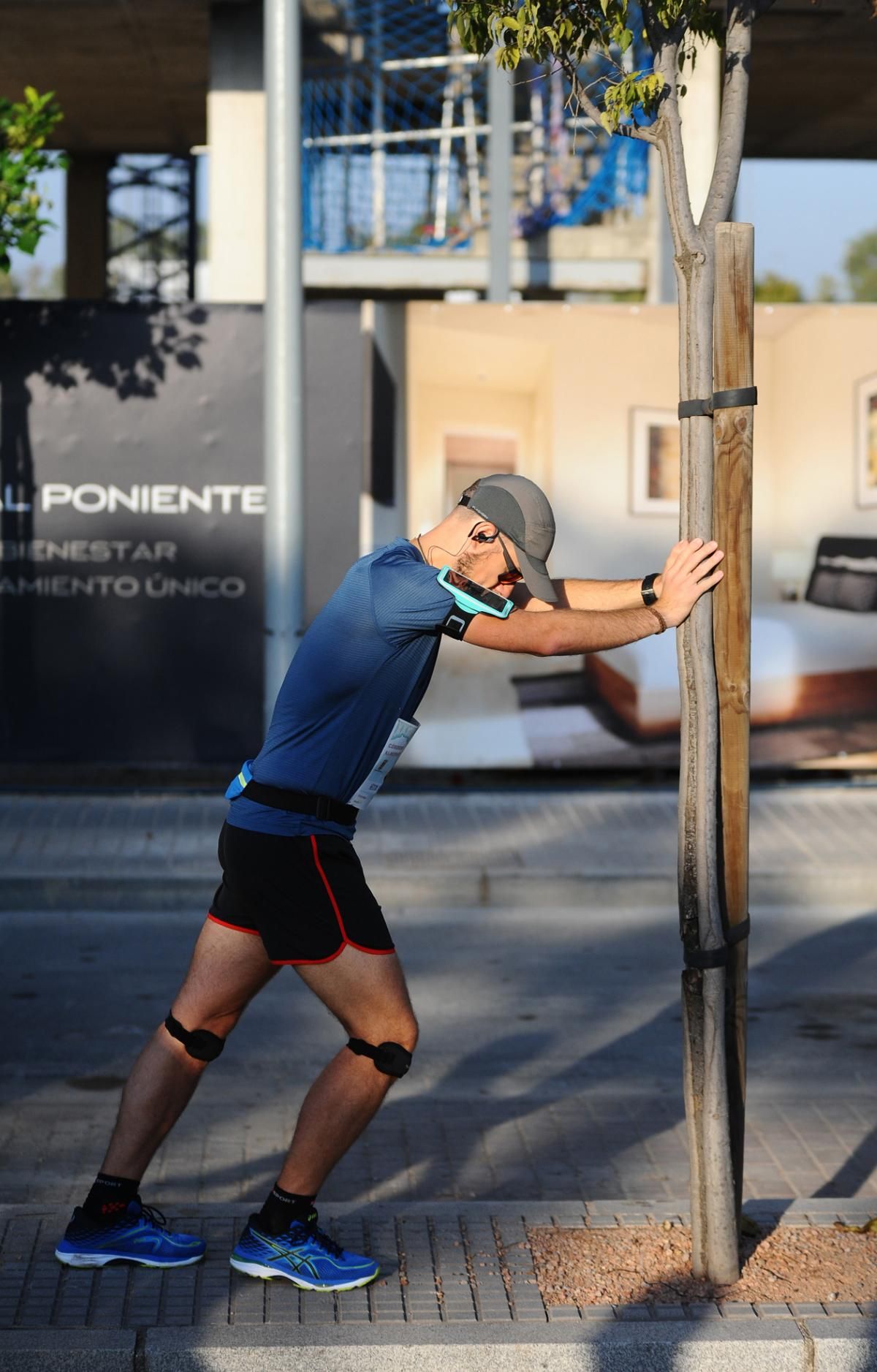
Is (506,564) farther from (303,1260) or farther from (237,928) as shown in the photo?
(303,1260)

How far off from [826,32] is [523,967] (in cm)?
900

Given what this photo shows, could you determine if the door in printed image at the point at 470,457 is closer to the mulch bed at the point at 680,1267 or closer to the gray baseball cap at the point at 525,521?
the gray baseball cap at the point at 525,521

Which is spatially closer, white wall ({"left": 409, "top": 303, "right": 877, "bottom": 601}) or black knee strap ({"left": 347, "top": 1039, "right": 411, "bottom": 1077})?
black knee strap ({"left": 347, "top": 1039, "right": 411, "bottom": 1077})

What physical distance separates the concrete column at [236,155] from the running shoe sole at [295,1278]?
974 centimetres

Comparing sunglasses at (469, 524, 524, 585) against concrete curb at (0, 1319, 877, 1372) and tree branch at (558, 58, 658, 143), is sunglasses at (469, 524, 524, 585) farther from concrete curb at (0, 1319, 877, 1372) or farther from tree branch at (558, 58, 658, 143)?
concrete curb at (0, 1319, 877, 1372)

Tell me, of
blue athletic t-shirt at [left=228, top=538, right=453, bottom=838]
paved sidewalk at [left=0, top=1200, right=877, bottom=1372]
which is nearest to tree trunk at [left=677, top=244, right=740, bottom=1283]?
paved sidewalk at [left=0, top=1200, right=877, bottom=1372]

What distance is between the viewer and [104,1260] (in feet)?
12.6

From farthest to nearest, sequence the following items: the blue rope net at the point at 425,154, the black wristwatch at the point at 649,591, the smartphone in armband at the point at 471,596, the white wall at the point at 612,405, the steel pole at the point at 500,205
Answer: the blue rope net at the point at 425,154
the steel pole at the point at 500,205
the white wall at the point at 612,405
the black wristwatch at the point at 649,591
the smartphone in armband at the point at 471,596

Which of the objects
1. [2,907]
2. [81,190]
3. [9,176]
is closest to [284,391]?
[9,176]

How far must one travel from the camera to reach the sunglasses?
3.78 m

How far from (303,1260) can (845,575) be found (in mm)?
7858

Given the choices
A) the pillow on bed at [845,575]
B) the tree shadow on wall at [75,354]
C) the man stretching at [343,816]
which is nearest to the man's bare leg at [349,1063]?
the man stretching at [343,816]

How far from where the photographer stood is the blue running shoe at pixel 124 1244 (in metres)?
A: 3.84

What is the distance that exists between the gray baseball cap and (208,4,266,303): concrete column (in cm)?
921
